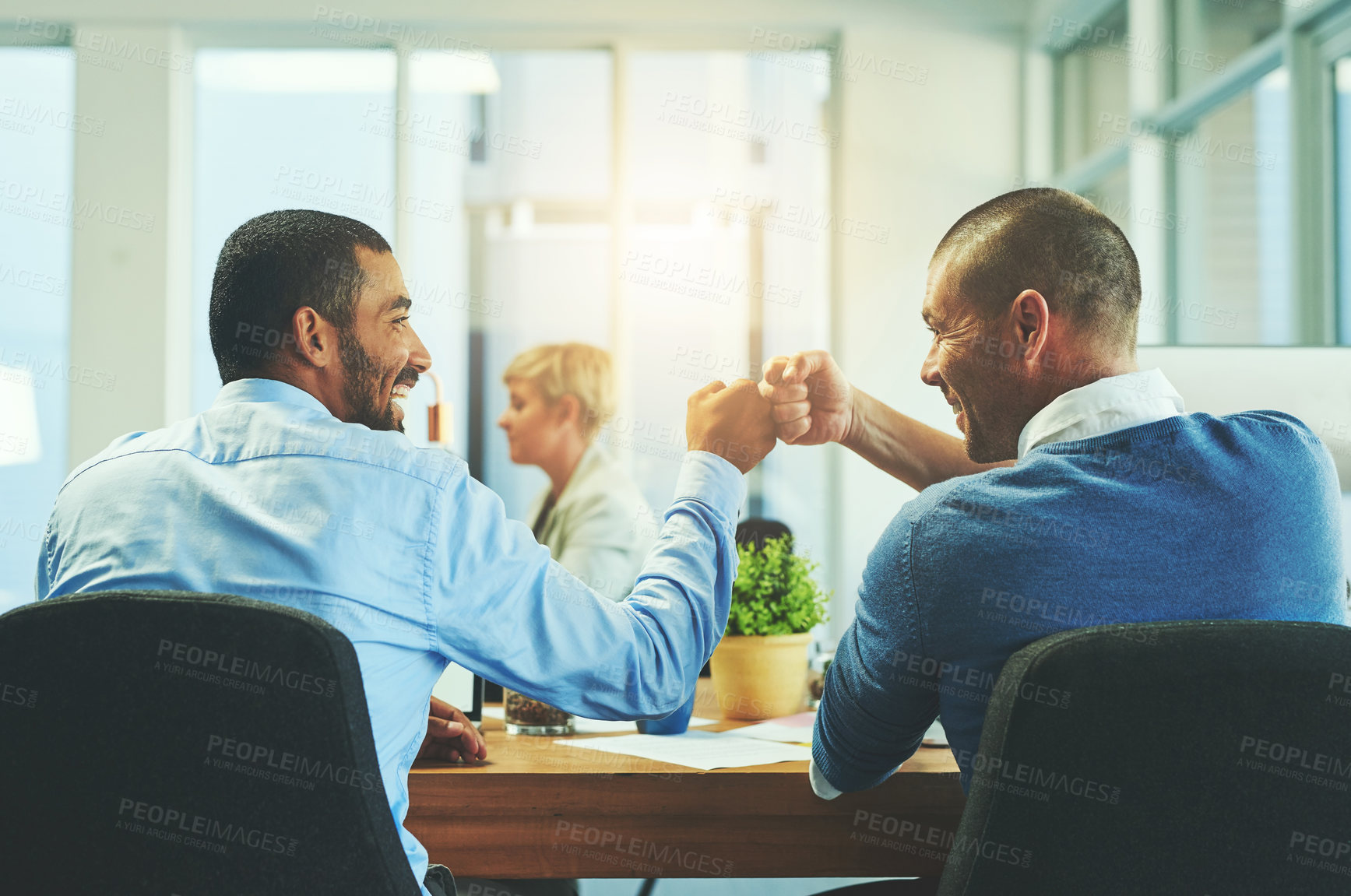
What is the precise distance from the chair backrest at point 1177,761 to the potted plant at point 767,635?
72 cm

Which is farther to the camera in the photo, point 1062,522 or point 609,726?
point 609,726

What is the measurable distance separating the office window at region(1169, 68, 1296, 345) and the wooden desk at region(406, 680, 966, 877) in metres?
2.76

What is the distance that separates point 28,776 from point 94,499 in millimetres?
345

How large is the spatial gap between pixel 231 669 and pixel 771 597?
2.91 ft

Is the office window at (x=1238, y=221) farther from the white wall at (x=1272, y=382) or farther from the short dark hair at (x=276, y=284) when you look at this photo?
the short dark hair at (x=276, y=284)

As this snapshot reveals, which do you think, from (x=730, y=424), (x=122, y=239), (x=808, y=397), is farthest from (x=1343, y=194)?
(x=122, y=239)

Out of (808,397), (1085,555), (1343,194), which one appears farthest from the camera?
(1343,194)

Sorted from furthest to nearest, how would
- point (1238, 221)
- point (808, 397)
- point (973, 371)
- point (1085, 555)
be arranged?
point (1238, 221), point (808, 397), point (973, 371), point (1085, 555)

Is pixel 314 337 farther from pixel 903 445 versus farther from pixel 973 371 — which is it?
pixel 903 445

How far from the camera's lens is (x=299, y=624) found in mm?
757

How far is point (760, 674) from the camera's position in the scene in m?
1.54

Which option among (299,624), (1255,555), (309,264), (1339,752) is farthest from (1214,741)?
(309,264)

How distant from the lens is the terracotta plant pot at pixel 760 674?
5.00 ft

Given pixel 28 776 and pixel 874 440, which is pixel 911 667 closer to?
pixel 28 776
